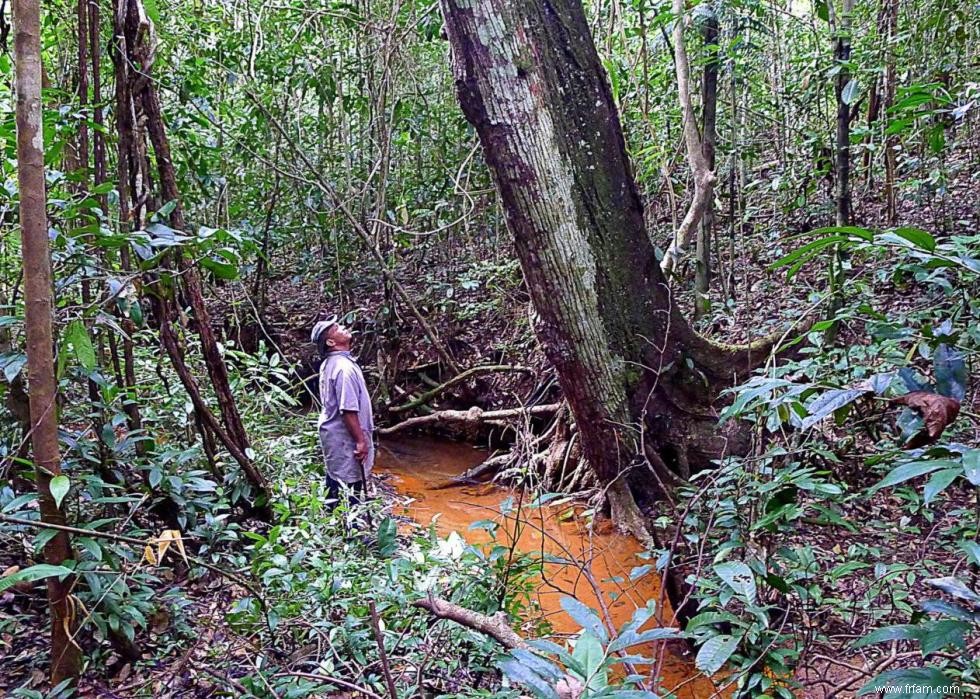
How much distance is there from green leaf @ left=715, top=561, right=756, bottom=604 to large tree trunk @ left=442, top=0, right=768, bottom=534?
1632mm

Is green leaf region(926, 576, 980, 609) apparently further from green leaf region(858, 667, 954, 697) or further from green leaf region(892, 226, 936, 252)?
green leaf region(892, 226, 936, 252)

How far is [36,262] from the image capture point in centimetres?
181

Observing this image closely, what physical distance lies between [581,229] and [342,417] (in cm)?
189

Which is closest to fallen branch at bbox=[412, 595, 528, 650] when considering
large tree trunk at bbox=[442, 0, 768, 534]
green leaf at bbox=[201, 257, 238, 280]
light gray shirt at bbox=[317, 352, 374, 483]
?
green leaf at bbox=[201, 257, 238, 280]

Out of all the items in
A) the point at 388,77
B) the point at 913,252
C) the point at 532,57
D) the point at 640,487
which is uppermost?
the point at 388,77

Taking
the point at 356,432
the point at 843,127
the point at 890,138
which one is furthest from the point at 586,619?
the point at 890,138

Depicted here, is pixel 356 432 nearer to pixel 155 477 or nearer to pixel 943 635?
pixel 155 477

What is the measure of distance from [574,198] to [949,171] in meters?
3.62

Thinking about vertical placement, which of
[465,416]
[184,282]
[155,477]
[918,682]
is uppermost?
[184,282]

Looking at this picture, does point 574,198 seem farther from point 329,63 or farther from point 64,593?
point 329,63

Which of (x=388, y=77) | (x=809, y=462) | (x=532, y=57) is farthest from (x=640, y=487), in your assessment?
(x=388, y=77)

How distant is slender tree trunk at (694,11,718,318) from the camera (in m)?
5.18

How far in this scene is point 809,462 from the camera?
294 centimetres

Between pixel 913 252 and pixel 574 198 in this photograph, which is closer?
pixel 913 252
